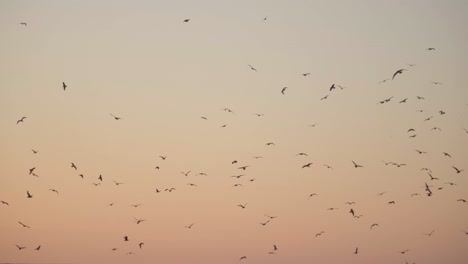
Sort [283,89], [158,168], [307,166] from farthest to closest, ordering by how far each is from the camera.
Result: [307,166]
[158,168]
[283,89]

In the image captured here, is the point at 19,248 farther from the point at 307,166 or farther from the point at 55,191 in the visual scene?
the point at 307,166

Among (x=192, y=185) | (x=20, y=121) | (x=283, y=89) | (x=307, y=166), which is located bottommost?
(x=192, y=185)

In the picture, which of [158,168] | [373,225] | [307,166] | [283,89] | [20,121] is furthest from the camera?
[373,225]

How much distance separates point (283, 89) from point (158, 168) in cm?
1442

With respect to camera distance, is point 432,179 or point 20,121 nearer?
point 20,121

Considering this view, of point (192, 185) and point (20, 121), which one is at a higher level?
point (20, 121)

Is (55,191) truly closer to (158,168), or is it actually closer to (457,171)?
(158,168)

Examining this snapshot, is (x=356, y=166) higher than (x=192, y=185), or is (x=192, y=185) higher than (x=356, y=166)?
(x=356, y=166)

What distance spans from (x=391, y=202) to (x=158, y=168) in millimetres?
21646

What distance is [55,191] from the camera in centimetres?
6262

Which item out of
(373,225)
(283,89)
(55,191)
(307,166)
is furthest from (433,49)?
(55,191)


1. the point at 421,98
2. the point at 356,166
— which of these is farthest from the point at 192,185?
the point at 421,98

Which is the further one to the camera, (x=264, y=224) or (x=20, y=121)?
(x=264, y=224)

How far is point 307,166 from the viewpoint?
201 feet
